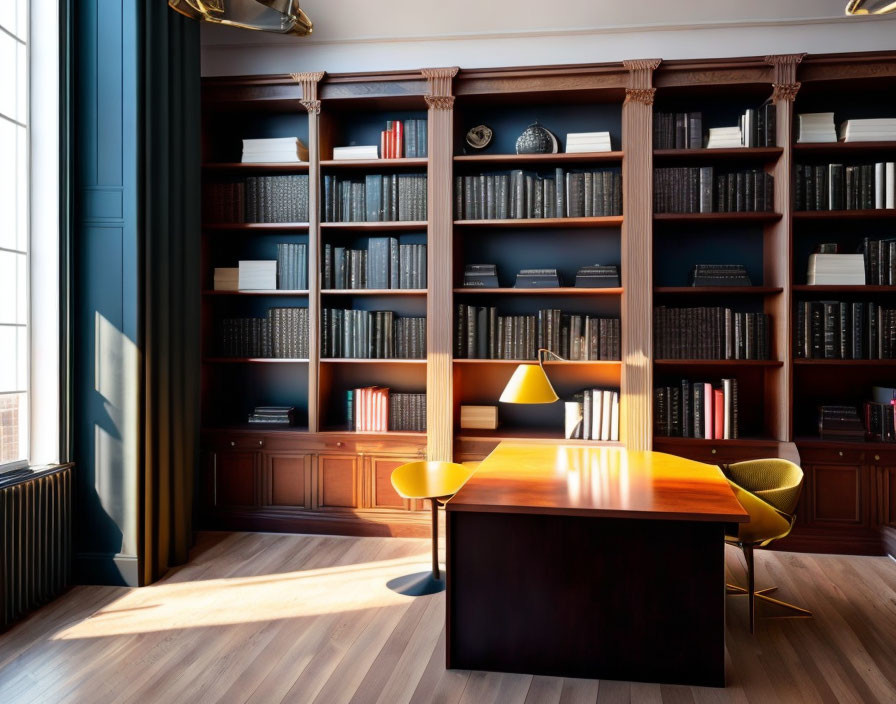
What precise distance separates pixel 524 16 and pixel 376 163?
4.33 feet

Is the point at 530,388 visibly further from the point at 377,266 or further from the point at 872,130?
the point at 872,130

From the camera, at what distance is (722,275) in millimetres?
4289

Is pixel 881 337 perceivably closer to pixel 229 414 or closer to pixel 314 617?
pixel 314 617

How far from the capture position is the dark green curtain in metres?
3.66

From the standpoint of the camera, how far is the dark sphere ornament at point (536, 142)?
4.39 m

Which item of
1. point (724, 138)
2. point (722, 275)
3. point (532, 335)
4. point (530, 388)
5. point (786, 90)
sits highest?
point (786, 90)

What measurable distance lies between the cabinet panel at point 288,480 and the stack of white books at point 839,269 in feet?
11.3

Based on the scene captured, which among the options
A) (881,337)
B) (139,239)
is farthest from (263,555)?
(881,337)

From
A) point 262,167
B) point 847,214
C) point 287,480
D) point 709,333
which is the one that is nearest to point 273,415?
point 287,480

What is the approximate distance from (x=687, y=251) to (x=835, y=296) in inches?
38.6

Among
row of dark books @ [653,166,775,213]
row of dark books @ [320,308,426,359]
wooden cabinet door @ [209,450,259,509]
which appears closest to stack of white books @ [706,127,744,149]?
row of dark books @ [653,166,775,213]

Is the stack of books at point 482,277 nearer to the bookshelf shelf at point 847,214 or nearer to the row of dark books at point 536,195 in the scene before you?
the row of dark books at point 536,195

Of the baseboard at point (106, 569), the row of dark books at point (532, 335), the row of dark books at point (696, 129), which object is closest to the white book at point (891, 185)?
the row of dark books at point (696, 129)

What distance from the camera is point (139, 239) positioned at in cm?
359
